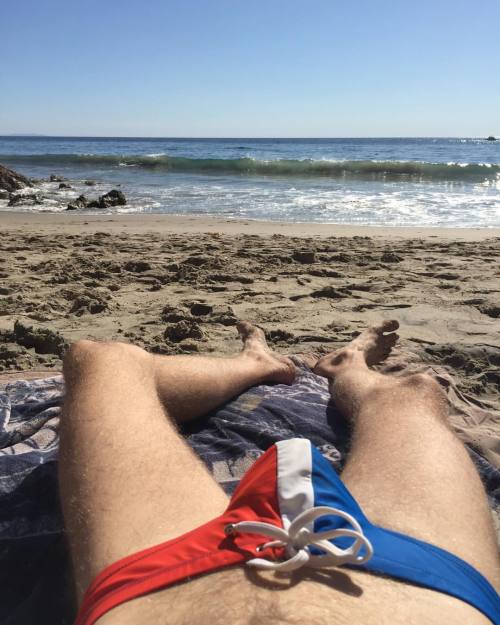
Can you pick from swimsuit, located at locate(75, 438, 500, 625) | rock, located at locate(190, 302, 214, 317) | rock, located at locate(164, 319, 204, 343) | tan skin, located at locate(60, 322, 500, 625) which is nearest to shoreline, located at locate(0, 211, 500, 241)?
rock, located at locate(190, 302, 214, 317)

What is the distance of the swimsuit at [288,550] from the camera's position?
99 cm

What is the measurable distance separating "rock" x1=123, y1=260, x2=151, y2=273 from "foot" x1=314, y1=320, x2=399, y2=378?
2480 millimetres

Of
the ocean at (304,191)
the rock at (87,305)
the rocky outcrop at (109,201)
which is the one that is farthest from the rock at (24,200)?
the rock at (87,305)

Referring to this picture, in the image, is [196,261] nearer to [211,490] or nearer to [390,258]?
[390,258]

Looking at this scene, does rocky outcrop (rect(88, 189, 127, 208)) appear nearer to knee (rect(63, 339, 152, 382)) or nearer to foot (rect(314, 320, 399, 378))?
foot (rect(314, 320, 399, 378))

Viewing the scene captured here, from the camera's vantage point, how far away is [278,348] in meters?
3.35

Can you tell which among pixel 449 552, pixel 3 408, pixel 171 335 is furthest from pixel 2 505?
pixel 171 335

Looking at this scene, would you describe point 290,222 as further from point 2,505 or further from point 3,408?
point 2,505

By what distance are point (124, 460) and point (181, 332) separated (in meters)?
2.09

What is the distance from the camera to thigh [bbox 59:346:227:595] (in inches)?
45.8

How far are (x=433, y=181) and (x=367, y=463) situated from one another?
14800 millimetres

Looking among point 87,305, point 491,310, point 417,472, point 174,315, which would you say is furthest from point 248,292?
point 417,472

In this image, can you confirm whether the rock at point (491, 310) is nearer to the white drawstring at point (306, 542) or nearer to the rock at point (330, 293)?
the rock at point (330, 293)

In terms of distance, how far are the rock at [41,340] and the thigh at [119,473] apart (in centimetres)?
157
